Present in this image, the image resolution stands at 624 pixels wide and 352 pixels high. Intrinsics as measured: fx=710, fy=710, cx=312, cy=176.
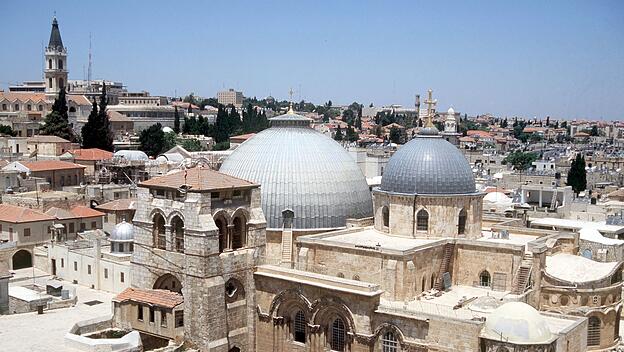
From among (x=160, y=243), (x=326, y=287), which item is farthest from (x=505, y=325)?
(x=160, y=243)

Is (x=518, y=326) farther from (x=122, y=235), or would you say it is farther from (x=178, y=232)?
(x=122, y=235)


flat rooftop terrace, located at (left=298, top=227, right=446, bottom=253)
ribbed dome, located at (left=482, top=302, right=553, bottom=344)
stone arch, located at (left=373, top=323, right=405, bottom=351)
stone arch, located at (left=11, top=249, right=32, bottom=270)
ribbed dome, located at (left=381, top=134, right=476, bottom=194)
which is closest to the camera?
ribbed dome, located at (left=482, top=302, right=553, bottom=344)

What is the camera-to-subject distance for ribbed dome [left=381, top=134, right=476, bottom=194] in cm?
2641

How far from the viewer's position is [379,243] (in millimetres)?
25672

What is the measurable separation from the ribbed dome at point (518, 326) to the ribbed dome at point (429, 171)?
712cm

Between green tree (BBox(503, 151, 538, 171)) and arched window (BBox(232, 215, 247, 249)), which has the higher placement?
arched window (BBox(232, 215, 247, 249))

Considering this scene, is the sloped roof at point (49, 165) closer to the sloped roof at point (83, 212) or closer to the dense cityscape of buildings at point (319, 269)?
the sloped roof at point (83, 212)

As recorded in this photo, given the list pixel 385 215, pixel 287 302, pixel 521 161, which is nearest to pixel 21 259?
pixel 287 302

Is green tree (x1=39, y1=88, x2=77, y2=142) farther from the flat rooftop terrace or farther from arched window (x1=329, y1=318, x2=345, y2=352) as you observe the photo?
arched window (x1=329, y1=318, x2=345, y2=352)

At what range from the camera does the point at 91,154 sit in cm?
5656

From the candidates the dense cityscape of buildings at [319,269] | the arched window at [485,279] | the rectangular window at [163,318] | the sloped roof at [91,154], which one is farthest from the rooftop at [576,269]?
the sloped roof at [91,154]

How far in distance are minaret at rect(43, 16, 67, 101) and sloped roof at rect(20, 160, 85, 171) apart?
3590 centimetres

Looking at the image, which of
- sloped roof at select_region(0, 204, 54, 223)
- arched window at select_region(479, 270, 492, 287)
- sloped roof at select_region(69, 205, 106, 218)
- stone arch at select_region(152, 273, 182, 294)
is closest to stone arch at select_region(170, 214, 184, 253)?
stone arch at select_region(152, 273, 182, 294)

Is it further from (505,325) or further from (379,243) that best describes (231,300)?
(505,325)
